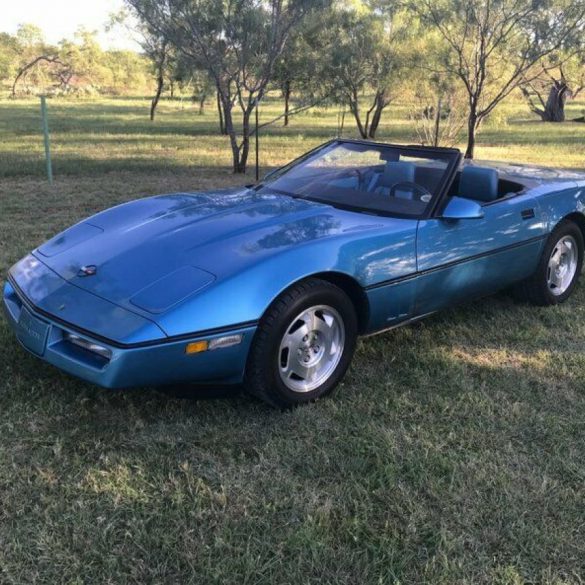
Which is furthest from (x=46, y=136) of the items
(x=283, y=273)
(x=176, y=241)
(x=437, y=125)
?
(x=437, y=125)

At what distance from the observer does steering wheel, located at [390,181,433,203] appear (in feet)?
11.8

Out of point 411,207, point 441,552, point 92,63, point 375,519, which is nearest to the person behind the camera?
point 441,552

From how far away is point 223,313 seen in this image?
259 centimetres

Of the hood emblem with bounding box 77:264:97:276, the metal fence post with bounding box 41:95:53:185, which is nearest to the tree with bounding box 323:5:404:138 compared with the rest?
the metal fence post with bounding box 41:95:53:185

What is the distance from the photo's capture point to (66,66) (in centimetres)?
6650

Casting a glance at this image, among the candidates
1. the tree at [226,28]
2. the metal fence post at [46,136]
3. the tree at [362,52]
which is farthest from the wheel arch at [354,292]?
the tree at [362,52]

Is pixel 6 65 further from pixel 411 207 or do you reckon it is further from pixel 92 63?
pixel 411 207

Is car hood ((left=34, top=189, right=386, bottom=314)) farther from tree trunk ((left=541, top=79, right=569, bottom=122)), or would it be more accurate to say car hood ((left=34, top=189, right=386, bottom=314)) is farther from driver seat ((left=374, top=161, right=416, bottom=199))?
tree trunk ((left=541, top=79, right=569, bottom=122))

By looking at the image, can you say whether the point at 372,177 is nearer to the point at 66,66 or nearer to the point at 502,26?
the point at 502,26

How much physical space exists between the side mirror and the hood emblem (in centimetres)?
195

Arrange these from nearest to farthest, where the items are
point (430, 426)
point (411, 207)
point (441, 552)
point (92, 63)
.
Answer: point (441, 552) → point (430, 426) → point (411, 207) → point (92, 63)

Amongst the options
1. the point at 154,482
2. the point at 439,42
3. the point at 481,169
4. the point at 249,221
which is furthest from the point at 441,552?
the point at 439,42

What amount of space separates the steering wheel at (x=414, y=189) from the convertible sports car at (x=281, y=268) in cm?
1

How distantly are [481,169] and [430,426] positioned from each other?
1.97 metres
